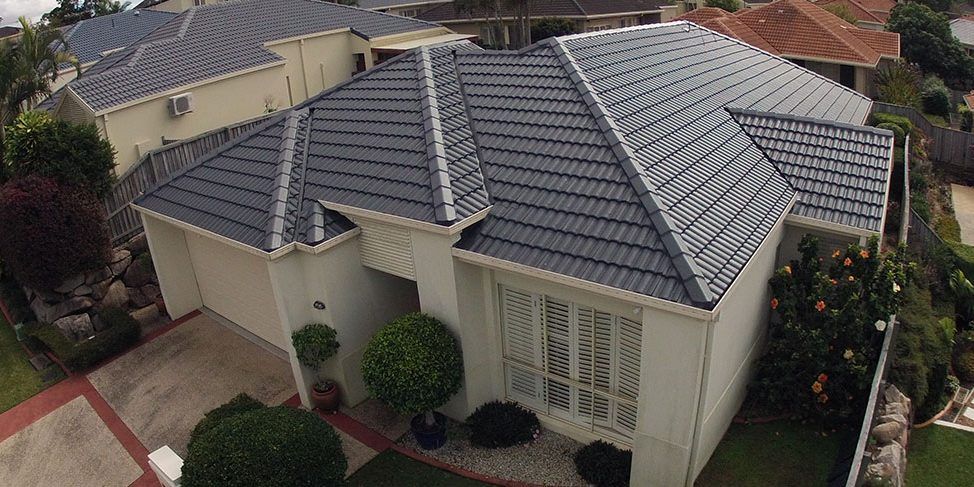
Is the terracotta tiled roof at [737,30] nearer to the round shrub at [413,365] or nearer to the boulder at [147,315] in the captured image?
the boulder at [147,315]

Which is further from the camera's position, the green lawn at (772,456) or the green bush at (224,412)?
the green bush at (224,412)

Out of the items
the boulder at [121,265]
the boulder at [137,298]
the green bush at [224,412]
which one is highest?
the boulder at [121,265]

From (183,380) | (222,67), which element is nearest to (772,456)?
(183,380)

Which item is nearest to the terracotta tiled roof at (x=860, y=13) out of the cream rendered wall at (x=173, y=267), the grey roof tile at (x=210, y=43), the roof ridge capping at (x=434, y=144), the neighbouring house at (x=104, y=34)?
the grey roof tile at (x=210, y=43)

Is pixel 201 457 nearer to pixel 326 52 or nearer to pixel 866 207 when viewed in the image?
pixel 866 207

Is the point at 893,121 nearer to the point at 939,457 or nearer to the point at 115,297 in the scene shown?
the point at 939,457

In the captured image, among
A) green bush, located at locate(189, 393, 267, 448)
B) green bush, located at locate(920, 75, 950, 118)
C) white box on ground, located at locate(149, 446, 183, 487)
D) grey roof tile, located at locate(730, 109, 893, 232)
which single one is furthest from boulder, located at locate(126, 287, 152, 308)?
green bush, located at locate(920, 75, 950, 118)

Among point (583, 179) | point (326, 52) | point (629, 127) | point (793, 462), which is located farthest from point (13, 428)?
point (326, 52)
